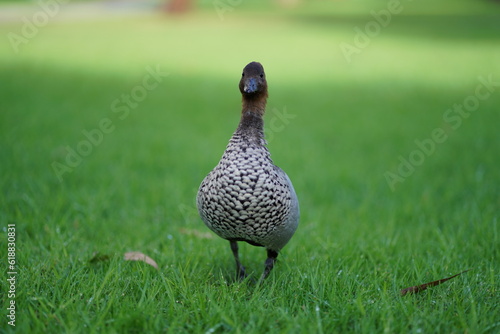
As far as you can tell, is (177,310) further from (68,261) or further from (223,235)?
(68,261)

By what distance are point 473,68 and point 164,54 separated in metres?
9.10

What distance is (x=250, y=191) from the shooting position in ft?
9.08

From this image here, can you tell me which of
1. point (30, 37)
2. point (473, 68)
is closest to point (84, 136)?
point (473, 68)

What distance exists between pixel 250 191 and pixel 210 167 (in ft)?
10.8

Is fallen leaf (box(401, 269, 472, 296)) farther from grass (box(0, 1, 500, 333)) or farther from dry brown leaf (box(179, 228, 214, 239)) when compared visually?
dry brown leaf (box(179, 228, 214, 239))

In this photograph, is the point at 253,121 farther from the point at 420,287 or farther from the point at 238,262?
the point at 420,287

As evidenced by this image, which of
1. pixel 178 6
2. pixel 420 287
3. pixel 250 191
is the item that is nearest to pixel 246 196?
pixel 250 191

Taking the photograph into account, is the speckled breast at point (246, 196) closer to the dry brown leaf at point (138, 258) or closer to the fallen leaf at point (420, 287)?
the dry brown leaf at point (138, 258)

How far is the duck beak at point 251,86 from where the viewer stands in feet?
9.26

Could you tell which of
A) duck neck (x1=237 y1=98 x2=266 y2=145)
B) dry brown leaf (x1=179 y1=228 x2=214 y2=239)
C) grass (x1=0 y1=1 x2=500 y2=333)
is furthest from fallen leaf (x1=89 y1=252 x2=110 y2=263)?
duck neck (x1=237 y1=98 x2=266 y2=145)

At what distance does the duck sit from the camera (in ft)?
9.11

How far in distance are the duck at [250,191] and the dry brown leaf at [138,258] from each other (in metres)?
0.59

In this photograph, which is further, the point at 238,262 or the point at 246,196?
the point at 238,262

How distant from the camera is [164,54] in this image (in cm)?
1505
